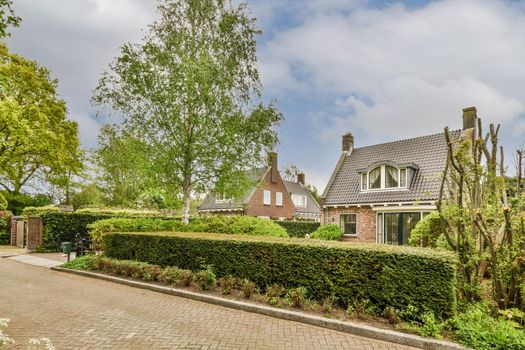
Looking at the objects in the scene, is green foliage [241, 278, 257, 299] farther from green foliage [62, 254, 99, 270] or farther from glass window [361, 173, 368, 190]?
glass window [361, 173, 368, 190]

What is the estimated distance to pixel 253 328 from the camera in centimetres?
640

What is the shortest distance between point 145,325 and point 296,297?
3.24 meters

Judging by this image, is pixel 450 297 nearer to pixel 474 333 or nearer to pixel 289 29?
pixel 474 333

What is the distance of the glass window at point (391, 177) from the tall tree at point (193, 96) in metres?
9.65

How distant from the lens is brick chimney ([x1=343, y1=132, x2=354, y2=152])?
2612 cm

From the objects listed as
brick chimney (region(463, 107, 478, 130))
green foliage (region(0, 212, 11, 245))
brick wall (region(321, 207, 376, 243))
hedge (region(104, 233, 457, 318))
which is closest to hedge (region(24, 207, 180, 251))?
green foliage (region(0, 212, 11, 245))

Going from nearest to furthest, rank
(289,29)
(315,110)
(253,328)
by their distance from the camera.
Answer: (253,328)
(289,29)
(315,110)

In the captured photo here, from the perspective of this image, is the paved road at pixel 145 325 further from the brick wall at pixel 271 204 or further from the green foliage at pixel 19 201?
the brick wall at pixel 271 204

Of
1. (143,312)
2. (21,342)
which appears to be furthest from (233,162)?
(21,342)

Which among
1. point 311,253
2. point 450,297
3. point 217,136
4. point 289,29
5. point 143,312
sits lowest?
point 143,312

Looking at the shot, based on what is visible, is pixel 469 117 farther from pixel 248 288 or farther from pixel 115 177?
pixel 115 177

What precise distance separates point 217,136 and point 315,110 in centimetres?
651

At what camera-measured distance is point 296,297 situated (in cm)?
739

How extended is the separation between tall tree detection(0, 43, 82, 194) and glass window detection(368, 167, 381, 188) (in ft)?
69.8
